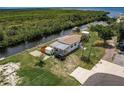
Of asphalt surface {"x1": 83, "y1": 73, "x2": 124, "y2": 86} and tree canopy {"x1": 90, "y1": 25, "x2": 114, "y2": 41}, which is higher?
tree canopy {"x1": 90, "y1": 25, "x2": 114, "y2": 41}

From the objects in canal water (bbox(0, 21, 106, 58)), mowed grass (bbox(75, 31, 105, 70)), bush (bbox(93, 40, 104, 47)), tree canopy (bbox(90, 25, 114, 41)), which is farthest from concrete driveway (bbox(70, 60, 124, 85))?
canal water (bbox(0, 21, 106, 58))

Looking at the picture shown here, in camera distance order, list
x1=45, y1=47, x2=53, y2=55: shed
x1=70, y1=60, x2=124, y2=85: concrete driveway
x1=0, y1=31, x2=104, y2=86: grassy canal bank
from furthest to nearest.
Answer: x1=45, y1=47, x2=53, y2=55: shed → x1=70, y1=60, x2=124, y2=85: concrete driveway → x1=0, y1=31, x2=104, y2=86: grassy canal bank

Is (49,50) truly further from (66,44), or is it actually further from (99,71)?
(99,71)

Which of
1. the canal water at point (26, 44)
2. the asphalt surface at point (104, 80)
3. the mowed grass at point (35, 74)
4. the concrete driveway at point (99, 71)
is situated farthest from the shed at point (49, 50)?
the asphalt surface at point (104, 80)

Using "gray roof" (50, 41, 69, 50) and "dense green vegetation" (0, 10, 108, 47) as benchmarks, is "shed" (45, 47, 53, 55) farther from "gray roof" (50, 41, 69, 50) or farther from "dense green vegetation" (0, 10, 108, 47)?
"dense green vegetation" (0, 10, 108, 47)

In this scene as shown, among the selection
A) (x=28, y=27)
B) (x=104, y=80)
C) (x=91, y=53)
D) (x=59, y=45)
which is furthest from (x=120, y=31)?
(x=28, y=27)
